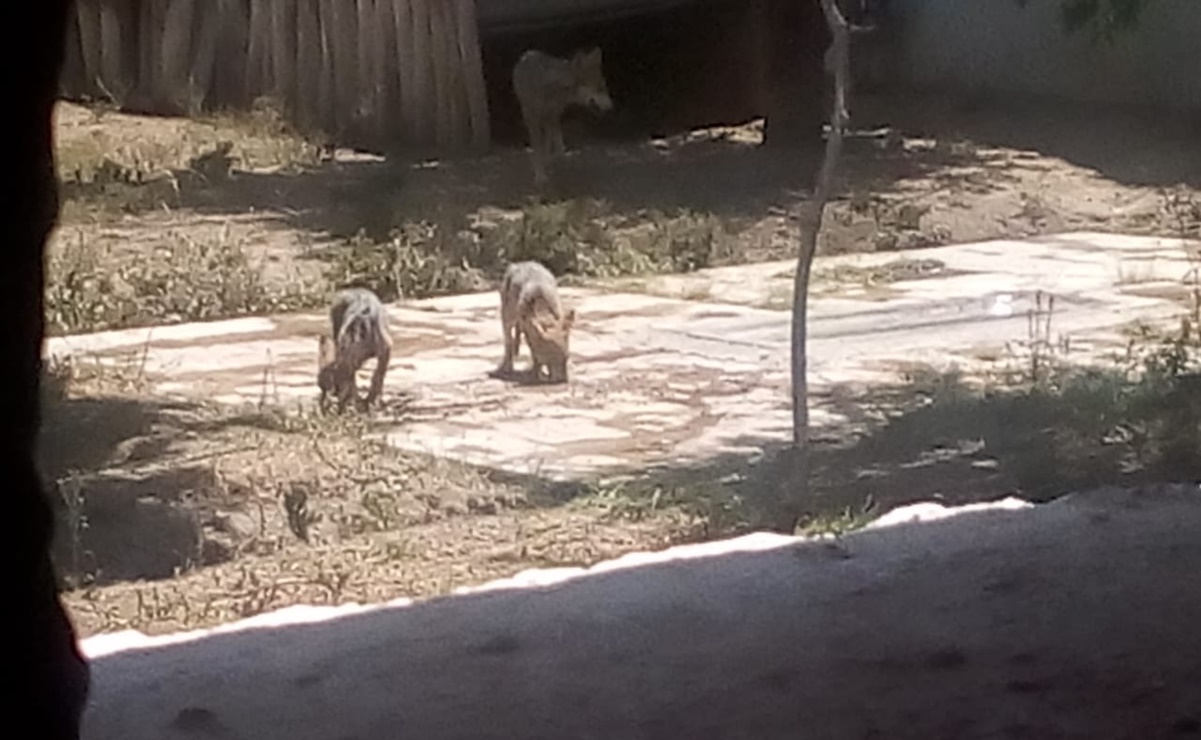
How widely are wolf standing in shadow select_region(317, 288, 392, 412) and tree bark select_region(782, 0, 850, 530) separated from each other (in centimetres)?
43

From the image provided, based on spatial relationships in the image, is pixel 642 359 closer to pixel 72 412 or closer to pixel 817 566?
pixel 817 566

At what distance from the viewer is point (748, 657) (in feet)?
5.72

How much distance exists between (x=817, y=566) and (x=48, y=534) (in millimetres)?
1060

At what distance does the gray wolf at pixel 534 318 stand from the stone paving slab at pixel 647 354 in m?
0.02

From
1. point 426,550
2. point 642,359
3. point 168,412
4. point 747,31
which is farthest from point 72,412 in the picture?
point 747,31

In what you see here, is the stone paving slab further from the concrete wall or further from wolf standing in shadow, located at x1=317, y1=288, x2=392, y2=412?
the concrete wall

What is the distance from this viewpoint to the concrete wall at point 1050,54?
225cm

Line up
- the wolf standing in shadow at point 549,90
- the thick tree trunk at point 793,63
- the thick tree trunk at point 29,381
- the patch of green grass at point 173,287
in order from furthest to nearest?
the thick tree trunk at point 793,63, the wolf standing in shadow at point 549,90, the patch of green grass at point 173,287, the thick tree trunk at point 29,381

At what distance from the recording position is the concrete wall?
2.25 meters

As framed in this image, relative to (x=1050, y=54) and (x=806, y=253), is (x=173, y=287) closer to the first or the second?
(x=806, y=253)

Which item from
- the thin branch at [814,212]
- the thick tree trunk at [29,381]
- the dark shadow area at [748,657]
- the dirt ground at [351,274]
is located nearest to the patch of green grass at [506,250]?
the dirt ground at [351,274]

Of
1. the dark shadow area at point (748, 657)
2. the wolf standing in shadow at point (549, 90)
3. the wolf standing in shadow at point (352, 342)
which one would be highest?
the wolf standing in shadow at point (549, 90)

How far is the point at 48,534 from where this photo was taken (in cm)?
113

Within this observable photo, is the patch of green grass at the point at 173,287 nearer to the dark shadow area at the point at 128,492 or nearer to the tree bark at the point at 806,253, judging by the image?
the dark shadow area at the point at 128,492
